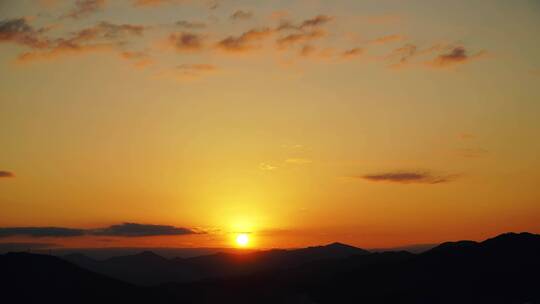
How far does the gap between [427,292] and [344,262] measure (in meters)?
38.8

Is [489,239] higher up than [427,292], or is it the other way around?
[489,239]

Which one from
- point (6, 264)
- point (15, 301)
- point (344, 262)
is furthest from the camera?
point (344, 262)

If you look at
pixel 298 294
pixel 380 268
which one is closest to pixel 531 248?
pixel 380 268

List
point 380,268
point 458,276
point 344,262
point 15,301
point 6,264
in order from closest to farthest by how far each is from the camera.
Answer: point 15,301 < point 6,264 < point 458,276 < point 380,268 < point 344,262

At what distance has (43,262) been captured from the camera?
312 ft

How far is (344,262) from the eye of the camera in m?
134

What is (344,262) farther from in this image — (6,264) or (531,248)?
(6,264)

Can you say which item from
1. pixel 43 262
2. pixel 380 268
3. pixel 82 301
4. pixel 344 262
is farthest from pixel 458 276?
pixel 43 262

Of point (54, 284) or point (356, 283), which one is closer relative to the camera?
point (54, 284)

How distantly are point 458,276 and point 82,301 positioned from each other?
56223 mm

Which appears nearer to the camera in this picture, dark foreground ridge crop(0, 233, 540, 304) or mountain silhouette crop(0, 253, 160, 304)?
mountain silhouette crop(0, 253, 160, 304)

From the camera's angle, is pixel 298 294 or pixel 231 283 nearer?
pixel 298 294

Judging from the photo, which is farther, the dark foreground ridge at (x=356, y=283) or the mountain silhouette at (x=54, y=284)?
the dark foreground ridge at (x=356, y=283)

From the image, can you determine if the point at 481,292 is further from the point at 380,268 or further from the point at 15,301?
the point at 15,301
